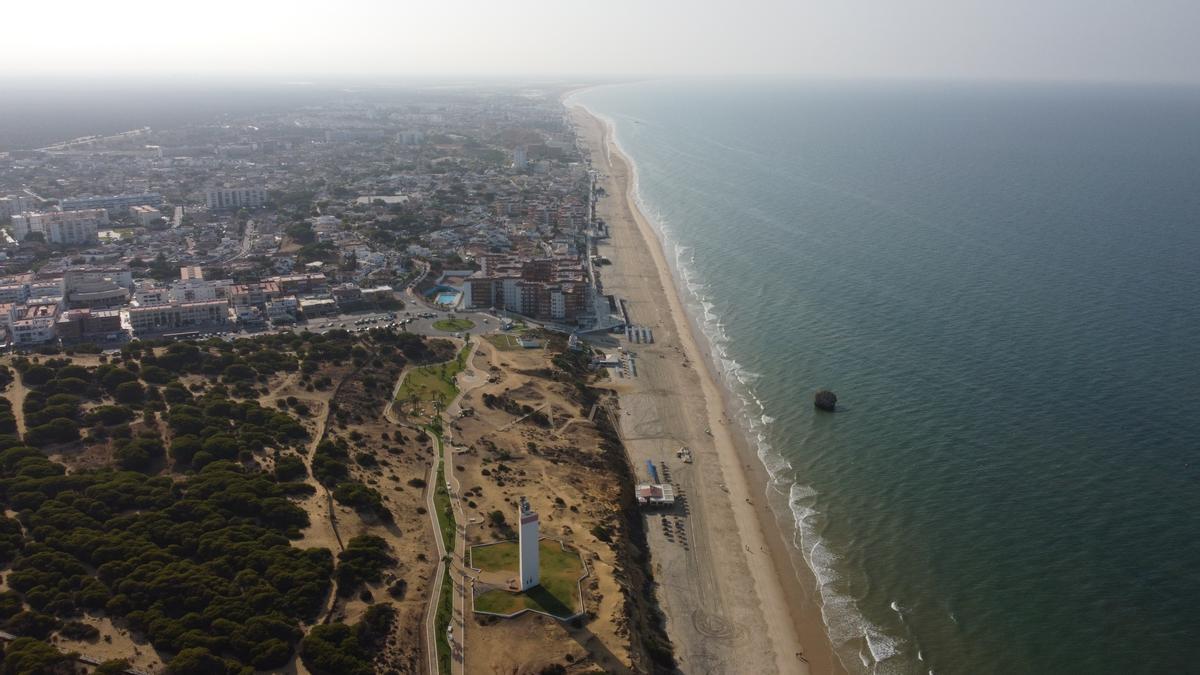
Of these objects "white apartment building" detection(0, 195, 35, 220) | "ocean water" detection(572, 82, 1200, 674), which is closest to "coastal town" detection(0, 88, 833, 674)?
"ocean water" detection(572, 82, 1200, 674)

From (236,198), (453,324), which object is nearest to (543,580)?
(453,324)

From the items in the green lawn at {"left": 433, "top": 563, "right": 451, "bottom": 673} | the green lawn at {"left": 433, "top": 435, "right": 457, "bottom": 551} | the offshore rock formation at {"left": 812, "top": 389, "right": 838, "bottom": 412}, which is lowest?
the green lawn at {"left": 433, "top": 435, "right": 457, "bottom": 551}

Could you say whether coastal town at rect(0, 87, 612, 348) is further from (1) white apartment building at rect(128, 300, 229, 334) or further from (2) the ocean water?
(2) the ocean water

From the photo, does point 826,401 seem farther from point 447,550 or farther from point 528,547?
point 447,550

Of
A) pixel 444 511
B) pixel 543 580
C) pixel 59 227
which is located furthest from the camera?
pixel 59 227

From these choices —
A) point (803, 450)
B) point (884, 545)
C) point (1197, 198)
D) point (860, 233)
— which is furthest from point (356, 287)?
point (1197, 198)

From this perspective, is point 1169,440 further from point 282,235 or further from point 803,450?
point 282,235

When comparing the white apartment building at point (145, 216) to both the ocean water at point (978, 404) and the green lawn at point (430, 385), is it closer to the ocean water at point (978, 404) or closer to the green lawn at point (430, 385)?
the ocean water at point (978, 404)
